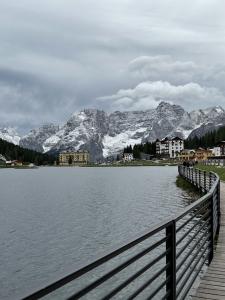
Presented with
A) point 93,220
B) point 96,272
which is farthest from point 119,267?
point 93,220

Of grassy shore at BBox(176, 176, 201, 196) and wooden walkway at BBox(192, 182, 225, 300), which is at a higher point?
wooden walkway at BBox(192, 182, 225, 300)

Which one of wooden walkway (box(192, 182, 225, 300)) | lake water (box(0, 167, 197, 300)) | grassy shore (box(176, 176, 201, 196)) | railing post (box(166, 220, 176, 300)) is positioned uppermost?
railing post (box(166, 220, 176, 300))

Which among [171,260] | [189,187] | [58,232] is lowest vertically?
[58,232]

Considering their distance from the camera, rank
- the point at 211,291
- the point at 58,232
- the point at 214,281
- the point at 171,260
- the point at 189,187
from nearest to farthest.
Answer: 1. the point at 171,260
2. the point at 211,291
3. the point at 214,281
4. the point at 58,232
5. the point at 189,187

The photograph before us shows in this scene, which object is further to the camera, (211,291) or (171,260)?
(211,291)

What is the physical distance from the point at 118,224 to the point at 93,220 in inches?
122

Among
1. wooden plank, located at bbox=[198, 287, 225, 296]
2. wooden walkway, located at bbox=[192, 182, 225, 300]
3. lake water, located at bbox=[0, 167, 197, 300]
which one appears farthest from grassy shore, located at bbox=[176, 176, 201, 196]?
wooden plank, located at bbox=[198, 287, 225, 296]

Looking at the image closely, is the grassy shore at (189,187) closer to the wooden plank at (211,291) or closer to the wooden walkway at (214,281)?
the wooden walkway at (214,281)

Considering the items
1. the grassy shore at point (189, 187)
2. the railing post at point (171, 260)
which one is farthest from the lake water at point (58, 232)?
the grassy shore at point (189, 187)

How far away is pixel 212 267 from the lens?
11.6 meters

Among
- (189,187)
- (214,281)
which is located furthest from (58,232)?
(189,187)

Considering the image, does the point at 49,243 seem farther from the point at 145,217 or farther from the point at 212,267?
the point at 212,267

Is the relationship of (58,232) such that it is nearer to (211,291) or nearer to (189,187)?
(211,291)

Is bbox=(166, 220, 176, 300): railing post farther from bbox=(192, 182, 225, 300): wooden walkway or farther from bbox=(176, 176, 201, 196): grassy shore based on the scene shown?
bbox=(176, 176, 201, 196): grassy shore
